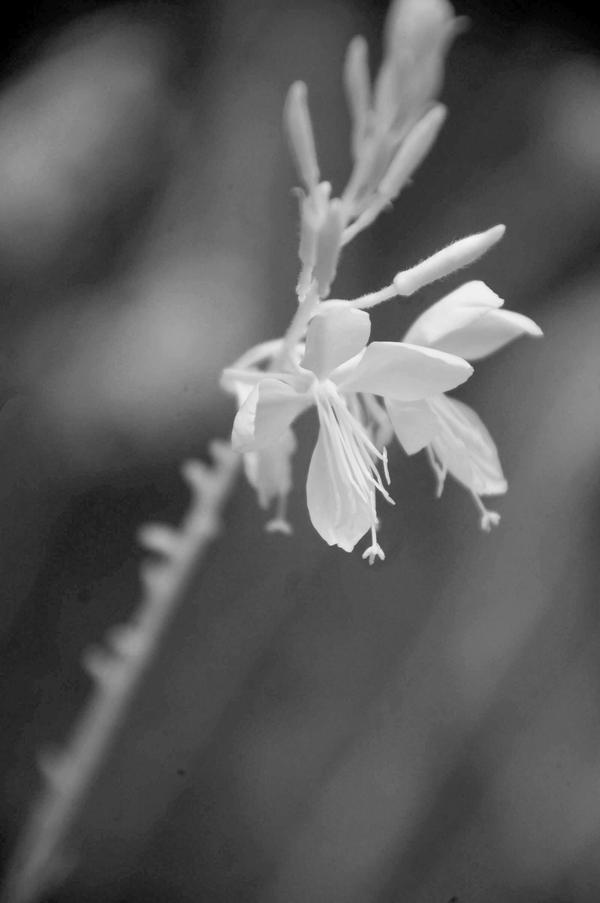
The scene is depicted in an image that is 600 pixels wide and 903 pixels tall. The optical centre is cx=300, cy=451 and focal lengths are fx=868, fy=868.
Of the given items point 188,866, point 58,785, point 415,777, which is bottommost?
point 188,866

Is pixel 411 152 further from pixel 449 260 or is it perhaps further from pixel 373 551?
pixel 373 551

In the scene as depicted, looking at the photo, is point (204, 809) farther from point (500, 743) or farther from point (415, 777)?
point (500, 743)

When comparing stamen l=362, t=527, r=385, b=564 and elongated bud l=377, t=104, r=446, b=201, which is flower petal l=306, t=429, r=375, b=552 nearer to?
stamen l=362, t=527, r=385, b=564

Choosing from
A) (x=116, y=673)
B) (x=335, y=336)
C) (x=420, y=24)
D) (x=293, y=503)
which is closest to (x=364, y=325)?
(x=335, y=336)

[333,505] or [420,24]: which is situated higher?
[420,24]

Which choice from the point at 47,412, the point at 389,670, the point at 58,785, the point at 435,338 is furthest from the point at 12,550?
the point at 435,338

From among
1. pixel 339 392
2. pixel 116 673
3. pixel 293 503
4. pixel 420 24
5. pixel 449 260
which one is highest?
pixel 420 24

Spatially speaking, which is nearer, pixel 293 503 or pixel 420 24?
pixel 420 24
